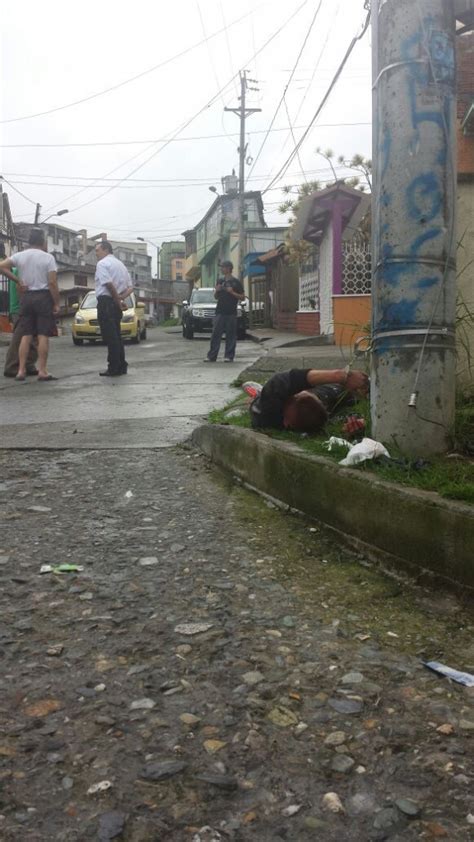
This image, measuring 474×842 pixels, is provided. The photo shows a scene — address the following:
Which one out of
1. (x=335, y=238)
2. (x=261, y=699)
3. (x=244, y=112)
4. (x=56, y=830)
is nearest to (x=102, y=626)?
(x=261, y=699)

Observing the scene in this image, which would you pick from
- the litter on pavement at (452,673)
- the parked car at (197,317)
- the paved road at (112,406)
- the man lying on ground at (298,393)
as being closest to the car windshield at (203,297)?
the parked car at (197,317)

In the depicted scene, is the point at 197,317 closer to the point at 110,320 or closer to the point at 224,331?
the point at 224,331

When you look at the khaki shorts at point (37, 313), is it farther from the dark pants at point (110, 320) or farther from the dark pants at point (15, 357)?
the dark pants at point (110, 320)

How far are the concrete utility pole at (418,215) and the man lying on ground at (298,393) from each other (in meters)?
0.97

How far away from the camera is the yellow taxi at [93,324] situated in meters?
17.5

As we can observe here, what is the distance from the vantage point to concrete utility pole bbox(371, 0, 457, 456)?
2924 millimetres

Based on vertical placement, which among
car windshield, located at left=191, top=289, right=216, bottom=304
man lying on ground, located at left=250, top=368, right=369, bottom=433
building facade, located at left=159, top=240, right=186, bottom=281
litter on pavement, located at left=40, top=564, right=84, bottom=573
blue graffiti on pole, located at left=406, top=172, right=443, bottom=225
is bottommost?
litter on pavement, located at left=40, top=564, right=84, bottom=573

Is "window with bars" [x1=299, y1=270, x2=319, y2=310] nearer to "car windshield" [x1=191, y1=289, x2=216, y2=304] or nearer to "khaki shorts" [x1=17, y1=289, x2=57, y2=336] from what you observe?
"car windshield" [x1=191, y1=289, x2=216, y2=304]

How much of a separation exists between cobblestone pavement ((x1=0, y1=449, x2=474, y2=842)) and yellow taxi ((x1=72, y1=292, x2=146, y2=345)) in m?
14.7

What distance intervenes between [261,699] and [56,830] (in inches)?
24.8

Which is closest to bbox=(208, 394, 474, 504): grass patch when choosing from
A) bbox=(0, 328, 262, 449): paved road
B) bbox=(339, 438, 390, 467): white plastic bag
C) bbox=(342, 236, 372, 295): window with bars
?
bbox=(339, 438, 390, 467): white plastic bag

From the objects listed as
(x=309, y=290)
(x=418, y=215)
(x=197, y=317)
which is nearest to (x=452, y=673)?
(x=418, y=215)

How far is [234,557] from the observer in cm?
283

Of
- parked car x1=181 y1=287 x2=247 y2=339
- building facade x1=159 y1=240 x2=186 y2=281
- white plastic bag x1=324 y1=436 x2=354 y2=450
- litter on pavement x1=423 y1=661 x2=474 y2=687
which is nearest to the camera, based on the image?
litter on pavement x1=423 y1=661 x2=474 y2=687
